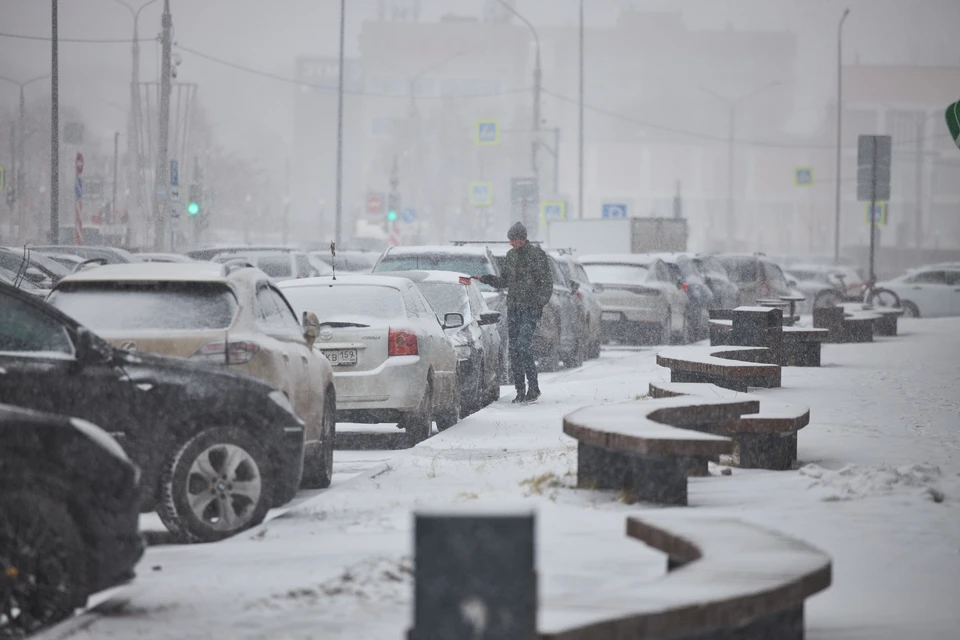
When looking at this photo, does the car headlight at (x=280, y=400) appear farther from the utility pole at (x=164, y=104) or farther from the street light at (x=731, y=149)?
the street light at (x=731, y=149)

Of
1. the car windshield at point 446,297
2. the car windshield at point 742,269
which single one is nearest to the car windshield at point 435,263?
the car windshield at point 446,297

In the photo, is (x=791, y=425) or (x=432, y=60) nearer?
(x=791, y=425)

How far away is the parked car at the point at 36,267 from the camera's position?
25.8m

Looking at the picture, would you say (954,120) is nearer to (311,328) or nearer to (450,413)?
(450,413)

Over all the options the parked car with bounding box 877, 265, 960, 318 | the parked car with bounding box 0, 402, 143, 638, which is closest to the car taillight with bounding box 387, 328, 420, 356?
the parked car with bounding box 0, 402, 143, 638

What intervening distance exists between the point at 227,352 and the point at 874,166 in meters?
28.7

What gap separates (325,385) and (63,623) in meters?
4.86

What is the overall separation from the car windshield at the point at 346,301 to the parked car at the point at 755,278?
25.1 m

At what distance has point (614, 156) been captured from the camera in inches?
6176

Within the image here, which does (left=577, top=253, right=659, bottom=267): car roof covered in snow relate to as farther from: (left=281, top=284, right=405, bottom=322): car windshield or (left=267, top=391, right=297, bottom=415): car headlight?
(left=267, top=391, right=297, bottom=415): car headlight

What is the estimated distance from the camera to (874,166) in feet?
118

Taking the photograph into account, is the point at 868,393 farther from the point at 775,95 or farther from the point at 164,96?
the point at 775,95

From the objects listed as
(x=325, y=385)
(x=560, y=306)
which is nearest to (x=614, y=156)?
(x=560, y=306)

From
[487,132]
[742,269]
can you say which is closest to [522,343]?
→ [742,269]
